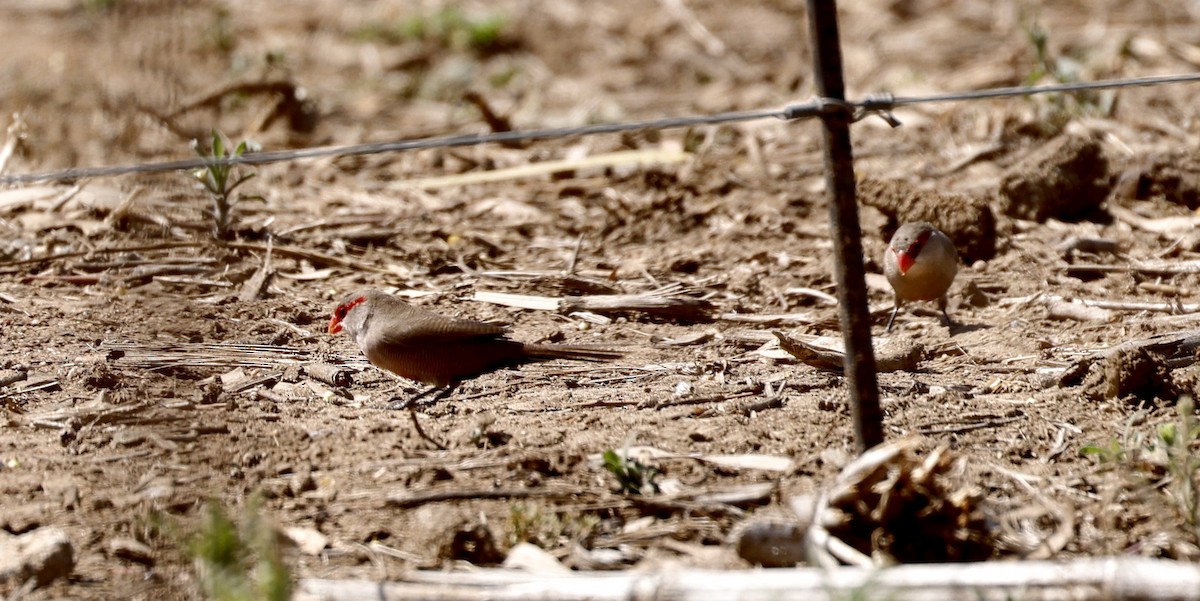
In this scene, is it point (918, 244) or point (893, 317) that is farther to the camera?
point (893, 317)

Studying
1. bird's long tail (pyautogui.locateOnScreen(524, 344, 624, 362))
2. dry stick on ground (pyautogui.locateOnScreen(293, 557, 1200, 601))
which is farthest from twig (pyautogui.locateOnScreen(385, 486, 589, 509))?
bird's long tail (pyautogui.locateOnScreen(524, 344, 624, 362))

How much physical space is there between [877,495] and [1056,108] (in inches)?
233

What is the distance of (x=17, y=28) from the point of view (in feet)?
42.2

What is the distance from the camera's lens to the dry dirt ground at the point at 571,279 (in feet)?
13.4

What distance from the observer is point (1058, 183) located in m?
7.65

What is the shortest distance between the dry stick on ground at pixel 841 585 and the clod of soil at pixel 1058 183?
4669 millimetres

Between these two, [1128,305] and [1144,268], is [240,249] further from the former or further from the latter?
[1144,268]

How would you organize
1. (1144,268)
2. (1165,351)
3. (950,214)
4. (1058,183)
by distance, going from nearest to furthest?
1. (1165,351)
2. (1144,268)
3. (950,214)
4. (1058,183)

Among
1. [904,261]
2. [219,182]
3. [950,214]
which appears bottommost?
[904,261]

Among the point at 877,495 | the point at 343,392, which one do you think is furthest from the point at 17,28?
the point at 877,495

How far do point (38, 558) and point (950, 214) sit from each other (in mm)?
5163

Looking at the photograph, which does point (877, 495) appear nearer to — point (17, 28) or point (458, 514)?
point (458, 514)

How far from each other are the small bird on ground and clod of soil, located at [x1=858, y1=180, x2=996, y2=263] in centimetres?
64

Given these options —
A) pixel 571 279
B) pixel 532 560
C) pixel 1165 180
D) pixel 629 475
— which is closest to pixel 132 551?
pixel 532 560
